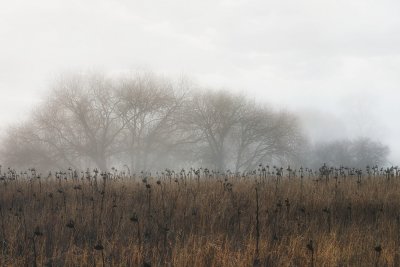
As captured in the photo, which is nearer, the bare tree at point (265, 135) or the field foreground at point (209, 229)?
the field foreground at point (209, 229)

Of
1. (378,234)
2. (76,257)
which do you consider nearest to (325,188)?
(378,234)

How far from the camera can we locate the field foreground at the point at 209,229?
14.9ft

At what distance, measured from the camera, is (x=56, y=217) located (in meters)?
6.61

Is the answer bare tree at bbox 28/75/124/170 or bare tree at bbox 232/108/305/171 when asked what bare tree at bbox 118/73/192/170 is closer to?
bare tree at bbox 28/75/124/170

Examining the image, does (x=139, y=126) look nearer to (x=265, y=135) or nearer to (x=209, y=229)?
(x=265, y=135)

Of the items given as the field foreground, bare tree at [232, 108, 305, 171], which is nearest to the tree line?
bare tree at [232, 108, 305, 171]

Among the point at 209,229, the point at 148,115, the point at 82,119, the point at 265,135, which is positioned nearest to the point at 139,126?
the point at 148,115

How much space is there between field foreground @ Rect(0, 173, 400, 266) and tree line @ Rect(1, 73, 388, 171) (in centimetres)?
2123

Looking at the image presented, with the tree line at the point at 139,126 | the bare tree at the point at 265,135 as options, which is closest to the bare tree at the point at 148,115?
the tree line at the point at 139,126

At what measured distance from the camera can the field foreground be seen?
4539mm

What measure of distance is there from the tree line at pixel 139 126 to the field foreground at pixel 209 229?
21229 mm

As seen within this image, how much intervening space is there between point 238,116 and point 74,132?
1387 centimetres

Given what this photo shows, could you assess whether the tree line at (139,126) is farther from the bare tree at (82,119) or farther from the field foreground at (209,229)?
the field foreground at (209,229)

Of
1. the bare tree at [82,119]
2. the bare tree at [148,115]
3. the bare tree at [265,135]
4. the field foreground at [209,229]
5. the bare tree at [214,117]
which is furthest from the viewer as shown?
the bare tree at [265,135]
